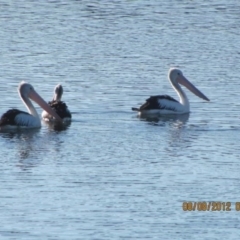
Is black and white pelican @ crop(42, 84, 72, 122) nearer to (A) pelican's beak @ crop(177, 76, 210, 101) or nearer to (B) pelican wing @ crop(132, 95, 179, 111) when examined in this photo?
(B) pelican wing @ crop(132, 95, 179, 111)

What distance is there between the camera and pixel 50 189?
12.7 meters

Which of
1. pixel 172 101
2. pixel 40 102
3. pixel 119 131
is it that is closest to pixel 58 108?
pixel 40 102

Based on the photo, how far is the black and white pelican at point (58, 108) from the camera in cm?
1670

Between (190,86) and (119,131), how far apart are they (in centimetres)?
288

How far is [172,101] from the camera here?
17.6 metres

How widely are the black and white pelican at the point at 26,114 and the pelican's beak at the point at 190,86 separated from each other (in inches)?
91.0

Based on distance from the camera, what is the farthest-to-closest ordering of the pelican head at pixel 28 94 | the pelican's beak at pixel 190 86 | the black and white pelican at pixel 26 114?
the pelican's beak at pixel 190 86, the pelican head at pixel 28 94, the black and white pelican at pixel 26 114

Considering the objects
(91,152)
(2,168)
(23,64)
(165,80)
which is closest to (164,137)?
(91,152)

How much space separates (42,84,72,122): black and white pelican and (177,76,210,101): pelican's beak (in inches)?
79.0
